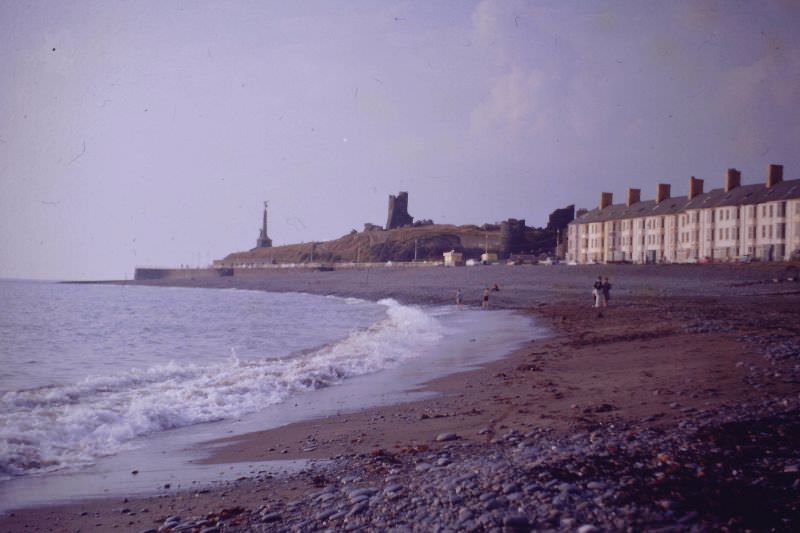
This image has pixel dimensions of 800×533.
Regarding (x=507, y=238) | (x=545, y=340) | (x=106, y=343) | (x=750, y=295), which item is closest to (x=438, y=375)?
(x=545, y=340)

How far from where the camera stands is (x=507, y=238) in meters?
102

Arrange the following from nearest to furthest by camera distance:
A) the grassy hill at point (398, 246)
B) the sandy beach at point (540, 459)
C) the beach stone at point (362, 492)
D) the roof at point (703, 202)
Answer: the sandy beach at point (540, 459)
the beach stone at point (362, 492)
the roof at point (703, 202)
the grassy hill at point (398, 246)

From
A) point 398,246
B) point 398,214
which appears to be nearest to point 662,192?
point 398,246

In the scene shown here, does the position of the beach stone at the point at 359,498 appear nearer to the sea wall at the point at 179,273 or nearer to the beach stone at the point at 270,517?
the beach stone at the point at 270,517

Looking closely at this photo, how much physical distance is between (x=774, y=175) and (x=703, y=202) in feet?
24.4

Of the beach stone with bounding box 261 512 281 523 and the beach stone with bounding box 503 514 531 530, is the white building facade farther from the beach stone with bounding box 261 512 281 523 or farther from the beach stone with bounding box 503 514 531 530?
the beach stone with bounding box 261 512 281 523

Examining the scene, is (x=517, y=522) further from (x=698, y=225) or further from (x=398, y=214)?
(x=398, y=214)

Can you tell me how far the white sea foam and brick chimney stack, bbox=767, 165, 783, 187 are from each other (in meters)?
55.4

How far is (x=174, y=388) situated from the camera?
10516mm

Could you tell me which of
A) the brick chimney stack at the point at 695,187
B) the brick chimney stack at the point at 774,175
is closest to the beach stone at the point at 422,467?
the brick chimney stack at the point at 774,175

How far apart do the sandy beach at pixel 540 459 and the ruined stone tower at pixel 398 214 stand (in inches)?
6353

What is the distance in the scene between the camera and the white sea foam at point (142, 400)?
6773 millimetres

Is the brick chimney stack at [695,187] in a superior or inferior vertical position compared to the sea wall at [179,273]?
superior

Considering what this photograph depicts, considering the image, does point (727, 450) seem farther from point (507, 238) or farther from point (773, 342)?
A: point (507, 238)
